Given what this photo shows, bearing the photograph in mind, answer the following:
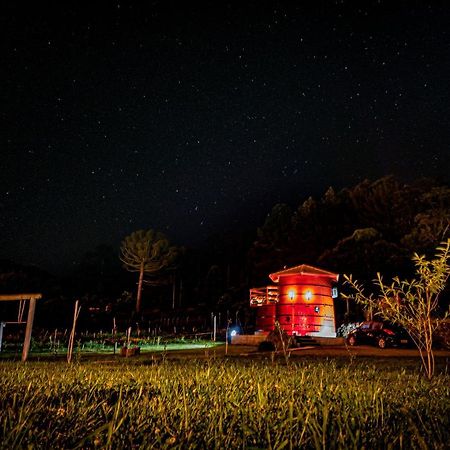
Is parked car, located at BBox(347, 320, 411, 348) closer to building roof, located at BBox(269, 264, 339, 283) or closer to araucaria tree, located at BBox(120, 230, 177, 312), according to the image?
building roof, located at BBox(269, 264, 339, 283)

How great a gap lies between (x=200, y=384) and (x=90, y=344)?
49.9ft

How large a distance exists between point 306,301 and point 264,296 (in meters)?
4.05

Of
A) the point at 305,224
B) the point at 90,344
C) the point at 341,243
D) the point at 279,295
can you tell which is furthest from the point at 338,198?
the point at 90,344

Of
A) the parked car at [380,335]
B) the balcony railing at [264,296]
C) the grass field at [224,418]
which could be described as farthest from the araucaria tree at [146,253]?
the grass field at [224,418]

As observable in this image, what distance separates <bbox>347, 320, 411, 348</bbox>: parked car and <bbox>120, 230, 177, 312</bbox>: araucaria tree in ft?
76.9

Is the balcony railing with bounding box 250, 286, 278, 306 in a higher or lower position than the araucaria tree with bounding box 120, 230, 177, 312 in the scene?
lower

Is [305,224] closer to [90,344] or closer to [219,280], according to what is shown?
[219,280]

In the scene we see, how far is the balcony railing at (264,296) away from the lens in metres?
26.0

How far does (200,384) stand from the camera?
4.34m

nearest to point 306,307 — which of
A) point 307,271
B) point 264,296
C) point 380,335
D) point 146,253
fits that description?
point 307,271

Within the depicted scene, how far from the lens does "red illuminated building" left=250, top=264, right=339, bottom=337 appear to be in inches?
901

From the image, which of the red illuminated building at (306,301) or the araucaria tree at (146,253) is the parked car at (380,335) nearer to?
the red illuminated building at (306,301)

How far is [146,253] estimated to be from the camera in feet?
126

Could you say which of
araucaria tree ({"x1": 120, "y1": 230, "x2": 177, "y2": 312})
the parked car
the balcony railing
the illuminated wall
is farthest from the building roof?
araucaria tree ({"x1": 120, "y1": 230, "x2": 177, "y2": 312})
